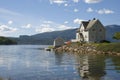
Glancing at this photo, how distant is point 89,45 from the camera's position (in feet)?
356

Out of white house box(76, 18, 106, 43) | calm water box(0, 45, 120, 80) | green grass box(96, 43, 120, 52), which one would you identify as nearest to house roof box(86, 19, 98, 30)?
white house box(76, 18, 106, 43)

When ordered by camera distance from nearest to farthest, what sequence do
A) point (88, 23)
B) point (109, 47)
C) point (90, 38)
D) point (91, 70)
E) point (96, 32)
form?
point (91, 70) → point (109, 47) → point (96, 32) → point (90, 38) → point (88, 23)

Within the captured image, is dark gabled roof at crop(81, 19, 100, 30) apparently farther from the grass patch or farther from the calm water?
the calm water

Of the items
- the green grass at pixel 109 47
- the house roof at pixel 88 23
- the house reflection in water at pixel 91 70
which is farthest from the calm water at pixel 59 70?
the house roof at pixel 88 23

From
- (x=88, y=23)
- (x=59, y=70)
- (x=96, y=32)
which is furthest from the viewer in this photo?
(x=88, y=23)

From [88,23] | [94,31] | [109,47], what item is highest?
[88,23]

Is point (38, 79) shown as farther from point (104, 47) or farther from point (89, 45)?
point (89, 45)

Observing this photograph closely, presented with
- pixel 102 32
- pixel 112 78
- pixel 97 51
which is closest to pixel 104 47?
pixel 97 51

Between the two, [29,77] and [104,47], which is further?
[104,47]

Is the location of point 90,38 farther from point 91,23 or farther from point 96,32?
point 91,23

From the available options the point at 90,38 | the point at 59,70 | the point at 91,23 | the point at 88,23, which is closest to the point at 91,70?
the point at 59,70

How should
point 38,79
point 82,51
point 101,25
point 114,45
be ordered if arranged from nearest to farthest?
point 38,79 < point 114,45 < point 82,51 < point 101,25

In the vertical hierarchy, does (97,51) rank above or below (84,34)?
below

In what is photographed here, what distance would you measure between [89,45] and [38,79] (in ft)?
241
